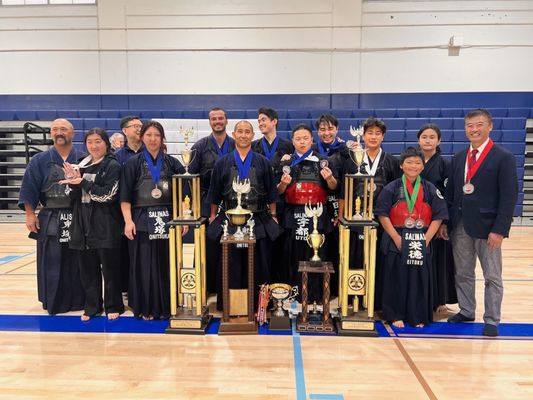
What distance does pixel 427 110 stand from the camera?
403 inches

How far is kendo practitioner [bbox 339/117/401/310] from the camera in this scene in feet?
11.8

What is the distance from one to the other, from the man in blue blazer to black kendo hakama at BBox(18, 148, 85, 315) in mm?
3368

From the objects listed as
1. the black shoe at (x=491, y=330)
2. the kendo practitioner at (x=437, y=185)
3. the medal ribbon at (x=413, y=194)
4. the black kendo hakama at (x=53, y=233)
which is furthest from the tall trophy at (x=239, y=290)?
the black shoe at (x=491, y=330)

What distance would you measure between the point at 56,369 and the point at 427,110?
9814 mm

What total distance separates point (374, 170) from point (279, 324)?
61.5 inches

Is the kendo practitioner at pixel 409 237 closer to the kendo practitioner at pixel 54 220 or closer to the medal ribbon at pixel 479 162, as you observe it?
the medal ribbon at pixel 479 162

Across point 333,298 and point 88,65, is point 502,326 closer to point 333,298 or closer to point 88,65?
point 333,298

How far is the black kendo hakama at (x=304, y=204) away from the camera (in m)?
3.65

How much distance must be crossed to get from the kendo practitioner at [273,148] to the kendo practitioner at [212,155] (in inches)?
13.6

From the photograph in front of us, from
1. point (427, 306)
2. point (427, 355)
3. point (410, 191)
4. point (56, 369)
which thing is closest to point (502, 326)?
point (427, 306)

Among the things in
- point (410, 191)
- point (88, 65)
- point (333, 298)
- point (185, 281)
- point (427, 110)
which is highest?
point (88, 65)

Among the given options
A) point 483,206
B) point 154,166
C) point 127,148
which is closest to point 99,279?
point 154,166

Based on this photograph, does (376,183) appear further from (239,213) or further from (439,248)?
(239,213)

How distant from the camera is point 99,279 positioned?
3773mm
